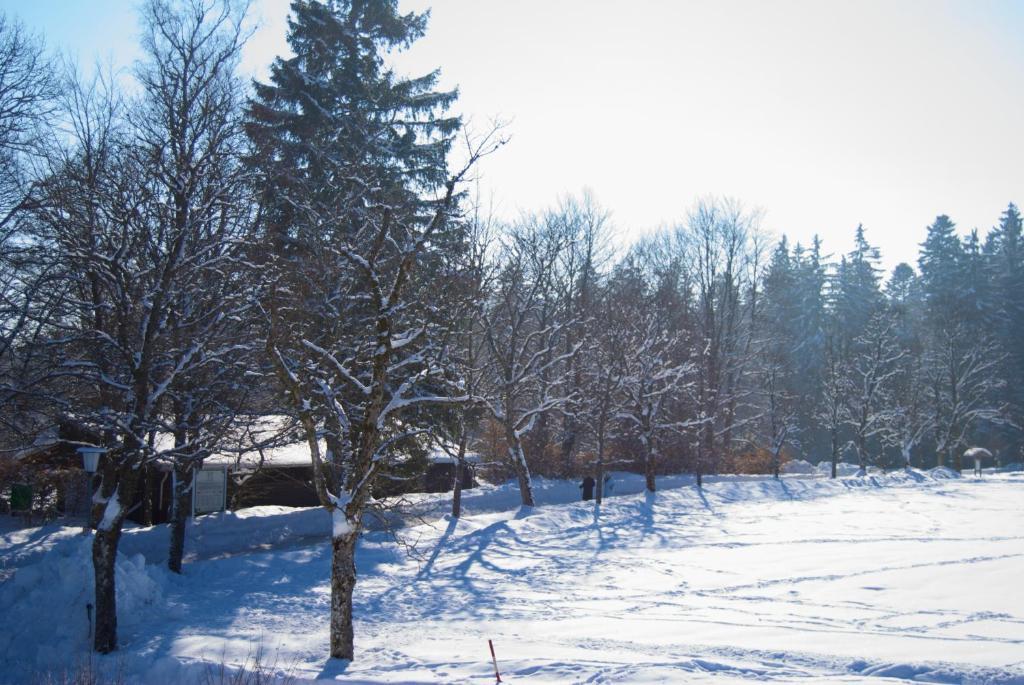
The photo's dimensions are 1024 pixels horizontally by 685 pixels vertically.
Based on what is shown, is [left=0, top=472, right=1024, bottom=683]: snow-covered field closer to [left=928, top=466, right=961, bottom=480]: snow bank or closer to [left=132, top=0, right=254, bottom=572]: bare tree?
[left=132, top=0, right=254, bottom=572]: bare tree

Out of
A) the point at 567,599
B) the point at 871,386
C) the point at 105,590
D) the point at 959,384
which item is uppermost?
the point at 959,384

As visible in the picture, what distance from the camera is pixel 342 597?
36.8 ft

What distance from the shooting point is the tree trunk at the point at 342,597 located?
11117 mm

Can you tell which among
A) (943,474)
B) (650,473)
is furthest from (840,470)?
(650,473)

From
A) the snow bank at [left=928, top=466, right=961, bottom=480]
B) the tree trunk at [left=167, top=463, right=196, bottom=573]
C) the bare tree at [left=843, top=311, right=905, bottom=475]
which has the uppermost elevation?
the bare tree at [left=843, top=311, right=905, bottom=475]

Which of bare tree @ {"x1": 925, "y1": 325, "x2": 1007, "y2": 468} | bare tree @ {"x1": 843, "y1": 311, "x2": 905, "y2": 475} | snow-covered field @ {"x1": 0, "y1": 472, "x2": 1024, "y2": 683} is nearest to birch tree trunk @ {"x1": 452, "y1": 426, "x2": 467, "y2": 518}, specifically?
snow-covered field @ {"x1": 0, "y1": 472, "x2": 1024, "y2": 683}

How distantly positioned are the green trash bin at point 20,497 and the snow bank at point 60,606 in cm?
947

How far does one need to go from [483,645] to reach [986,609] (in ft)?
27.6

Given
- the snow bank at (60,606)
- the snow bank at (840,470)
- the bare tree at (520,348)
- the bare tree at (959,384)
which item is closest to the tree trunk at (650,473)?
the bare tree at (520,348)

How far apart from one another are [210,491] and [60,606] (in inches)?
509

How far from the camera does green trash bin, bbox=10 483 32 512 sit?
2373 centimetres

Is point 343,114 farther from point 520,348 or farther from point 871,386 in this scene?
point 871,386

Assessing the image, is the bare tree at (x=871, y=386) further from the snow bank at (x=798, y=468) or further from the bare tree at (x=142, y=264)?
the bare tree at (x=142, y=264)

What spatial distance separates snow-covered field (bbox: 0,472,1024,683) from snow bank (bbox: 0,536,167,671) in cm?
4
